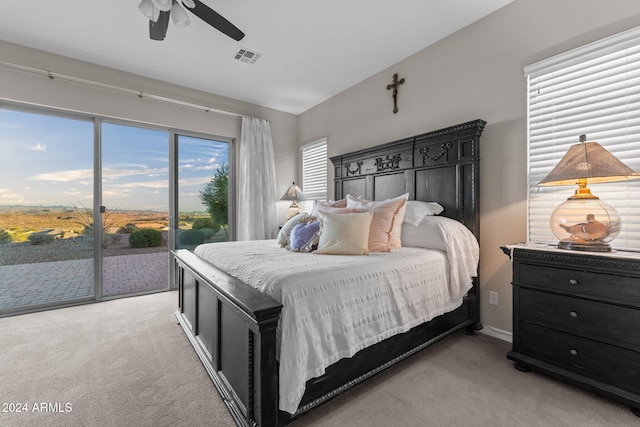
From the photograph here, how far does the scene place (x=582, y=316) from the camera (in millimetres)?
1662

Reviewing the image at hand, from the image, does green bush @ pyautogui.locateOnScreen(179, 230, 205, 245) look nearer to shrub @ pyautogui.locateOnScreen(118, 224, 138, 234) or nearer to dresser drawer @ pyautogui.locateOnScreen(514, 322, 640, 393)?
shrub @ pyautogui.locateOnScreen(118, 224, 138, 234)

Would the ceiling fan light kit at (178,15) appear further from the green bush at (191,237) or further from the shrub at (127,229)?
the green bush at (191,237)

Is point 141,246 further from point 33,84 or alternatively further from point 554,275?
point 554,275

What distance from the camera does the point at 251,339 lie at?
4.28ft

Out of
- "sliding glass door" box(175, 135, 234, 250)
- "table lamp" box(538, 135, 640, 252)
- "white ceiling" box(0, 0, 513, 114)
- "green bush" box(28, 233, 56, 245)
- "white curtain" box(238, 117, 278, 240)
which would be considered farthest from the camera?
"white curtain" box(238, 117, 278, 240)

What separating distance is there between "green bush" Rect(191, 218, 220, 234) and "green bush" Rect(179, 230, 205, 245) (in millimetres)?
74

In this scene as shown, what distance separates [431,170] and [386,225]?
90 cm

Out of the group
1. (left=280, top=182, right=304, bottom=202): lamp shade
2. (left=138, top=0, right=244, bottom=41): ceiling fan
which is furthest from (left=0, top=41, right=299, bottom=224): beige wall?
(left=138, top=0, right=244, bottom=41): ceiling fan

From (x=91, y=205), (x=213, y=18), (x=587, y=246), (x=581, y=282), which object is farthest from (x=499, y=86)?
(x=91, y=205)

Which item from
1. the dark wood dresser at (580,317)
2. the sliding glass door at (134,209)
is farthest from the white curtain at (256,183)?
the dark wood dresser at (580,317)

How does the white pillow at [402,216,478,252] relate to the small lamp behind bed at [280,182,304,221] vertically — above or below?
below

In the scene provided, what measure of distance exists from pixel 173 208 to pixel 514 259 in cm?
397

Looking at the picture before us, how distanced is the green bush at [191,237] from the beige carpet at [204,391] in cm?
176

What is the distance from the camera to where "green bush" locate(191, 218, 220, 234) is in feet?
13.7
